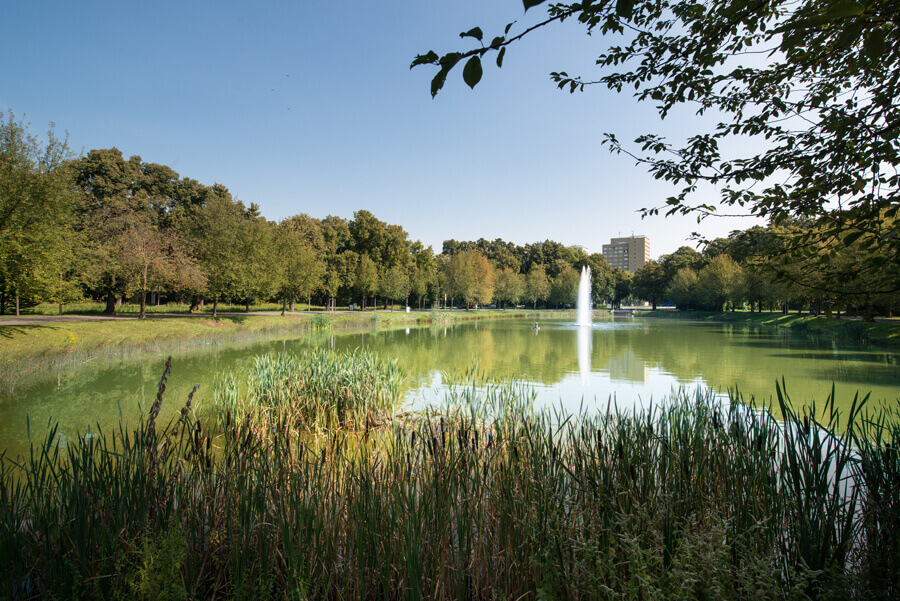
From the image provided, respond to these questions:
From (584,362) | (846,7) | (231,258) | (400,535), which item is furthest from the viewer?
(231,258)

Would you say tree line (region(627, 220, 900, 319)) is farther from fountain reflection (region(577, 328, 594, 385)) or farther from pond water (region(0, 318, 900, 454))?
fountain reflection (region(577, 328, 594, 385))

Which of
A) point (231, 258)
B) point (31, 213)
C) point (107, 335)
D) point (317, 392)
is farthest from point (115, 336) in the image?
point (317, 392)

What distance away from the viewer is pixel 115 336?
16438mm

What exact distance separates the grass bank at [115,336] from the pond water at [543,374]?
35.6 inches

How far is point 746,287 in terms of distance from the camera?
1774 inches

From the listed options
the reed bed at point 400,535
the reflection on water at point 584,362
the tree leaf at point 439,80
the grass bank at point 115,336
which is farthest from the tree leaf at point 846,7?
the grass bank at point 115,336

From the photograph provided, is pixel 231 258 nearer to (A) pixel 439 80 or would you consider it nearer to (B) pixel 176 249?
(B) pixel 176 249

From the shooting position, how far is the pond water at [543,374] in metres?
8.75

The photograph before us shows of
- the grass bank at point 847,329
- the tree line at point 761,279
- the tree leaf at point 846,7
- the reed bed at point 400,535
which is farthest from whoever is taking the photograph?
the grass bank at point 847,329

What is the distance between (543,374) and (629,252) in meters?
168

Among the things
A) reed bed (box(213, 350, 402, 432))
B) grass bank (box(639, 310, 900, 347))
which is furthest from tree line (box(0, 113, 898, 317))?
reed bed (box(213, 350, 402, 432))

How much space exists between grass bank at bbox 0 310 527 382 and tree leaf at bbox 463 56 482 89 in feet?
49.4

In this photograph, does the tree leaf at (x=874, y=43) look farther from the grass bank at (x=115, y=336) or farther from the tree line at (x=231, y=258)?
the grass bank at (x=115, y=336)

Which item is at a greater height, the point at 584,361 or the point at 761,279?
the point at 761,279
